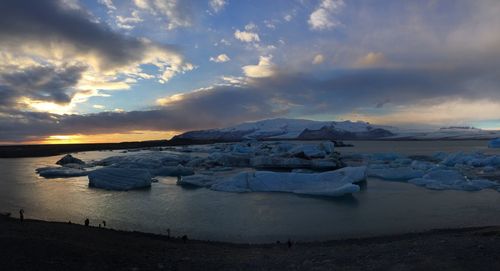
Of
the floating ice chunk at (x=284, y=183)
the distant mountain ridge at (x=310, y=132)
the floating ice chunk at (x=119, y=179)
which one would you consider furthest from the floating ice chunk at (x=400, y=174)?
the distant mountain ridge at (x=310, y=132)

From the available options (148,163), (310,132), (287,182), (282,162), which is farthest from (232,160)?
(310,132)

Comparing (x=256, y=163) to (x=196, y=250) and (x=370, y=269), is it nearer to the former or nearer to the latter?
(x=196, y=250)

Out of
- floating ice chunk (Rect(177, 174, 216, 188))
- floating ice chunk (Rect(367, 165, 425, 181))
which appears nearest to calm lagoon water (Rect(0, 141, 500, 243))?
floating ice chunk (Rect(177, 174, 216, 188))

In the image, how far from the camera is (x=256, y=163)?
3300 cm

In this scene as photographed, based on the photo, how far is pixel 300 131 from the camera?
177375 millimetres

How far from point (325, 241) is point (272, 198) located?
278 inches

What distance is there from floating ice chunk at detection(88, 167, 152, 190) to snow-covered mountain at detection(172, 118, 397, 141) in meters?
144

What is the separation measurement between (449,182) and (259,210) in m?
11.2

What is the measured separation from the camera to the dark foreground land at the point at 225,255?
→ 6.71 metres

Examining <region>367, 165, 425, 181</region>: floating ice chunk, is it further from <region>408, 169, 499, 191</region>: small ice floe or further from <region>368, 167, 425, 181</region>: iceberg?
<region>408, 169, 499, 191</region>: small ice floe

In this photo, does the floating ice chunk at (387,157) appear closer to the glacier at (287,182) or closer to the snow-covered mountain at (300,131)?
the glacier at (287,182)

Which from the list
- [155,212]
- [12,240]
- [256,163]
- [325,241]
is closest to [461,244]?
[325,241]

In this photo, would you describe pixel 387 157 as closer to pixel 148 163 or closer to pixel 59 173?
pixel 148 163

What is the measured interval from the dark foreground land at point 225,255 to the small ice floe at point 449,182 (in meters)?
11.3
